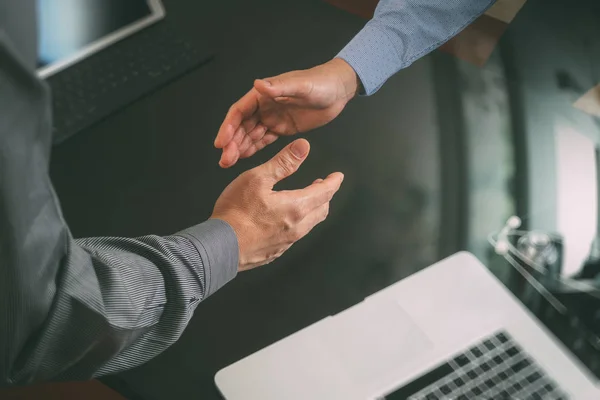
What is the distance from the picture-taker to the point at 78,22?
1.09m

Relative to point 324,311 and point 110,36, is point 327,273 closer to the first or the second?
point 324,311

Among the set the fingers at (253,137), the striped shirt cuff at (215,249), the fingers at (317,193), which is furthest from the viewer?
the fingers at (253,137)

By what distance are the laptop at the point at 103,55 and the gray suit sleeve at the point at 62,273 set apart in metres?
0.42

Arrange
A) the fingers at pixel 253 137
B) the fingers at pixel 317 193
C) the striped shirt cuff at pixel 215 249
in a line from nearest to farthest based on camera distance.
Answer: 1. the striped shirt cuff at pixel 215 249
2. the fingers at pixel 317 193
3. the fingers at pixel 253 137

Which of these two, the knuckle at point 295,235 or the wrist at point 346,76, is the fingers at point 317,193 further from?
the wrist at point 346,76

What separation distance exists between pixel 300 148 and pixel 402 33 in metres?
0.35

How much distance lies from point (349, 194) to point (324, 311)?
0.66ft

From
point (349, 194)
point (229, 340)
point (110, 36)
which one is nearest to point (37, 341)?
point (229, 340)

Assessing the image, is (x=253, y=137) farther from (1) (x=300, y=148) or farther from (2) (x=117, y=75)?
(2) (x=117, y=75)

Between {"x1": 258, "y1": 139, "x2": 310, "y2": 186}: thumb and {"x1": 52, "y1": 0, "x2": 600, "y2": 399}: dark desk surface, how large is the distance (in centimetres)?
9

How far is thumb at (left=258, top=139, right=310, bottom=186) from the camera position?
2.87ft

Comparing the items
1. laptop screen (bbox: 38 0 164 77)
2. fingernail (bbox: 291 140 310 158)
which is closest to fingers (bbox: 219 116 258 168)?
fingernail (bbox: 291 140 310 158)

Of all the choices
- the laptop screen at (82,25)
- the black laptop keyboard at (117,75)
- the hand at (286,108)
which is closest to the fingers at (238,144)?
the hand at (286,108)

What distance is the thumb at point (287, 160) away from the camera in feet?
2.87
